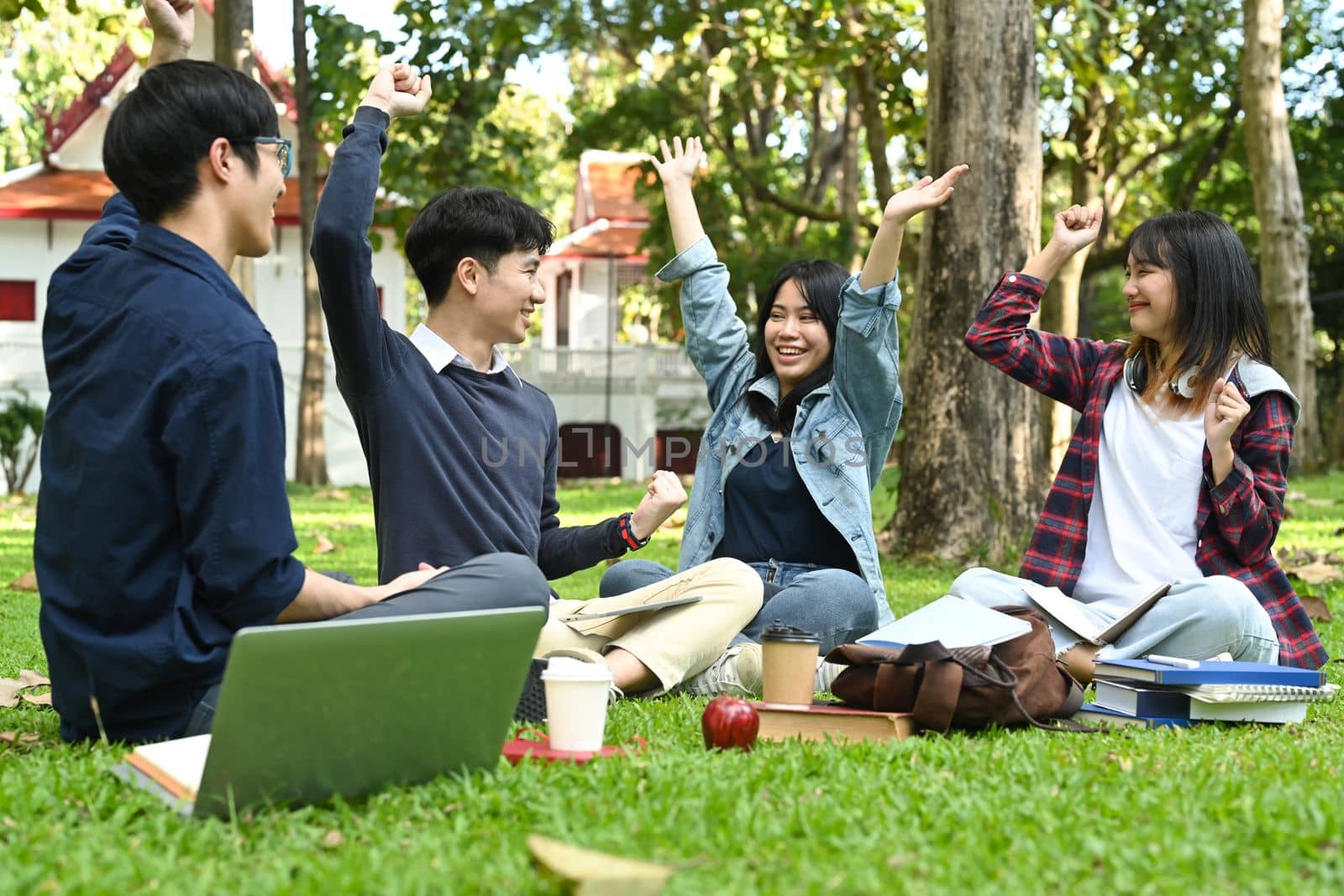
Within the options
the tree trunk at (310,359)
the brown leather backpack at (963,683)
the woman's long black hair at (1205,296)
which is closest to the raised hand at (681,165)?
the woman's long black hair at (1205,296)

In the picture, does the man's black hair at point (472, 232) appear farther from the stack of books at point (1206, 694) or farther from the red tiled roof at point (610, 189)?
the red tiled roof at point (610, 189)

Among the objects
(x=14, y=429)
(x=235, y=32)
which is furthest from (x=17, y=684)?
(x=14, y=429)

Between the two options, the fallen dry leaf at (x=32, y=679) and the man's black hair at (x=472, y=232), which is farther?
the fallen dry leaf at (x=32, y=679)

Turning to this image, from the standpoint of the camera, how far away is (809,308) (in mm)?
4805

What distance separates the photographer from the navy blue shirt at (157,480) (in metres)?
2.84

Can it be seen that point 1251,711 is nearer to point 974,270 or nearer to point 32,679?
point 32,679

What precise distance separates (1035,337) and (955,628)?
1.35 metres

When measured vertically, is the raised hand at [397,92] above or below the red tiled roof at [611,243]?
below

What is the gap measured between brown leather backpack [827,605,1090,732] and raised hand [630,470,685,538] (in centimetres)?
62

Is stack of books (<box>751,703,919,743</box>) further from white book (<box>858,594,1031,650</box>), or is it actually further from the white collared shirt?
the white collared shirt

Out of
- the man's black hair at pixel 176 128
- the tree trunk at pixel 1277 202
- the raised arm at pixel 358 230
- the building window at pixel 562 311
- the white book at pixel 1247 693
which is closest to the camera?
the man's black hair at pixel 176 128

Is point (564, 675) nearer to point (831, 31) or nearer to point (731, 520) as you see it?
point (731, 520)

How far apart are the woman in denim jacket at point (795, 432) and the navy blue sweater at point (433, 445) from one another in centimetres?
59

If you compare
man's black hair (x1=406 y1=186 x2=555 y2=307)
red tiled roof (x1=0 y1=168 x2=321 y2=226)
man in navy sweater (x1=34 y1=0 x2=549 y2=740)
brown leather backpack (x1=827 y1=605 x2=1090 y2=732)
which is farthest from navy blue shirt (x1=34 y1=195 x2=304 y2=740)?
red tiled roof (x1=0 y1=168 x2=321 y2=226)
